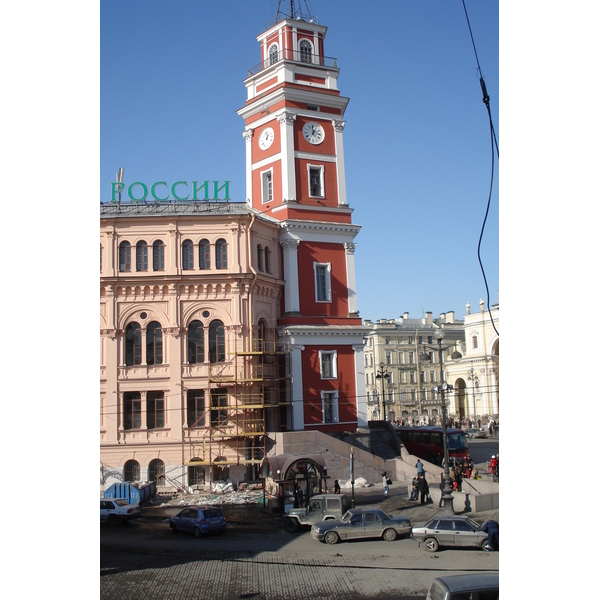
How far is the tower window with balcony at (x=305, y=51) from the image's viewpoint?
4084cm

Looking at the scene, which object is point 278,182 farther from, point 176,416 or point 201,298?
point 176,416

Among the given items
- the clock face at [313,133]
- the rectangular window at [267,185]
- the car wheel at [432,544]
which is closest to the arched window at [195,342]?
the rectangular window at [267,185]

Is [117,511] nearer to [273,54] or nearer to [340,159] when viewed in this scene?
[340,159]

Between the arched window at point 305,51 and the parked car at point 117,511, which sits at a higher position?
the arched window at point 305,51

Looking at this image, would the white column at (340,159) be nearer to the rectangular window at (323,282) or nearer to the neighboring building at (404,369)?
the rectangular window at (323,282)

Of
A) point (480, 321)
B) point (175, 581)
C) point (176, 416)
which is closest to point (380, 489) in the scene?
point (176, 416)

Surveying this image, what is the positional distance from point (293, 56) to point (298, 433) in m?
22.7

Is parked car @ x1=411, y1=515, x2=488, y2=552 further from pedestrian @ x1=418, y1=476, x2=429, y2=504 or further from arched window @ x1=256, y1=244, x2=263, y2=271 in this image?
arched window @ x1=256, y1=244, x2=263, y2=271

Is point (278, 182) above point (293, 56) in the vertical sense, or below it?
below

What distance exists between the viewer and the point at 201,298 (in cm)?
3497

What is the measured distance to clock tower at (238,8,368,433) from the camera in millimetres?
37156

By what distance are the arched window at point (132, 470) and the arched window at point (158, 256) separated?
9.98 meters
